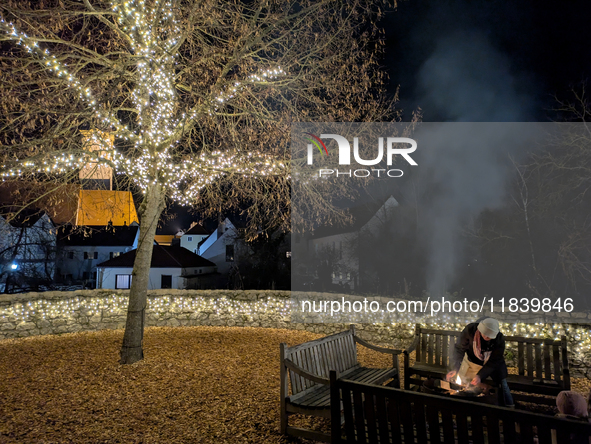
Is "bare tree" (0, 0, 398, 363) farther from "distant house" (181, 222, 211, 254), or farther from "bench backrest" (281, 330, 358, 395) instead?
"distant house" (181, 222, 211, 254)

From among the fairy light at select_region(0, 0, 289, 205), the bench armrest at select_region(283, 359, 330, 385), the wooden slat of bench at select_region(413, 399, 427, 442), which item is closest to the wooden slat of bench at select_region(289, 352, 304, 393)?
the bench armrest at select_region(283, 359, 330, 385)

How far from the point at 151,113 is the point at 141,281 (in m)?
3.35

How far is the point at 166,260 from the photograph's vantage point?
26016mm

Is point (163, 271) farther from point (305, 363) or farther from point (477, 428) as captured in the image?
point (477, 428)

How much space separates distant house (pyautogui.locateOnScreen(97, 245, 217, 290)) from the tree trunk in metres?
17.7

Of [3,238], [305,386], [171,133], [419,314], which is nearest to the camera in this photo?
[305,386]

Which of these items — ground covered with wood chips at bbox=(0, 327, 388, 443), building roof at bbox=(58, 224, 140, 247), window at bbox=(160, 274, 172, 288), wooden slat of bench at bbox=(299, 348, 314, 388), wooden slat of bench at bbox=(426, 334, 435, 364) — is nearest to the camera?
ground covered with wood chips at bbox=(0, 327, 388, 443)

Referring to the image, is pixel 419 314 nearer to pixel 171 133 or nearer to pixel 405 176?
pixel 171 133

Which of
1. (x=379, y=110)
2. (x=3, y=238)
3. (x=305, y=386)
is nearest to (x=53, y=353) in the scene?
(x=305, y=386)

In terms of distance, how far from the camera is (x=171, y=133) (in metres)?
7.68

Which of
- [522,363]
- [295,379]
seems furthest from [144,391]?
[522,363]

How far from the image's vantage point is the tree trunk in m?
6.77

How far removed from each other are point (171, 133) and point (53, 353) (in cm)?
502

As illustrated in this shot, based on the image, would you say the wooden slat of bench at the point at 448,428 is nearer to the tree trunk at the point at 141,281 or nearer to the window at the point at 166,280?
the tree trunk at the point at 141,281
